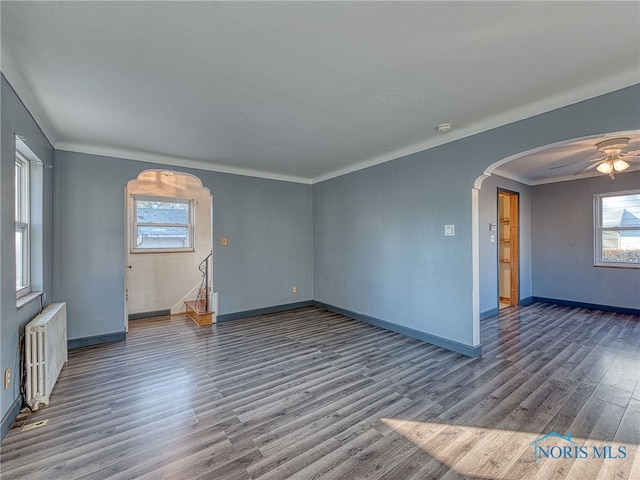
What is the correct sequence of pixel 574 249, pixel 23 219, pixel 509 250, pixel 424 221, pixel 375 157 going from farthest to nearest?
pixel 509 250, pixel 574 249, pixel 375 157, pixel 424 221, pixel 23 219

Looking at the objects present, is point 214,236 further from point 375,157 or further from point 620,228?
point 620,228

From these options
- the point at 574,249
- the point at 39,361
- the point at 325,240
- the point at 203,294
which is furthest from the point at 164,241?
the point at 574,249

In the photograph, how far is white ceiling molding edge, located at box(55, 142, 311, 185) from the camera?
370 centimetres

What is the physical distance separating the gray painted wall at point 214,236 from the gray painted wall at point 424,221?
84cm

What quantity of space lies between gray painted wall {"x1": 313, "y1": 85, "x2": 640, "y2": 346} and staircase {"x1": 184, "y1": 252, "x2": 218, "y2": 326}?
2.18 m

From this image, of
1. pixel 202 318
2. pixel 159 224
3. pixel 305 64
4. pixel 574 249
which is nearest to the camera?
pixel 305 64

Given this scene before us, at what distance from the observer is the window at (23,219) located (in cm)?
277

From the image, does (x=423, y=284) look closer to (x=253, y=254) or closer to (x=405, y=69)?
(x=405, y=69)

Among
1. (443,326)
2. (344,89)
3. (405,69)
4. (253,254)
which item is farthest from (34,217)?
(443,326)

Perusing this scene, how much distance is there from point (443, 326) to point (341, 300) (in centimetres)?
200

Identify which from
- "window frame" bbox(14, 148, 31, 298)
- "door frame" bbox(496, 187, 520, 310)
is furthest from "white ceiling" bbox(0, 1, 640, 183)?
"door frame" bbox(496, 187, 520, 310)

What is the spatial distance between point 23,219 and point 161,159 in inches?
71.7

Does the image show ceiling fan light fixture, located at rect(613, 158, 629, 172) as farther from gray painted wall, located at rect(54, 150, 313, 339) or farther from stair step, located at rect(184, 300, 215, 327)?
stair step, located at rect(184, 300, 215, 327)

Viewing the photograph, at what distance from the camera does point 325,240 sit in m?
5.62
